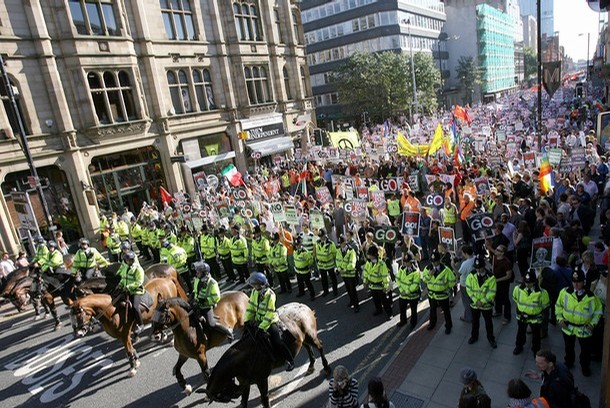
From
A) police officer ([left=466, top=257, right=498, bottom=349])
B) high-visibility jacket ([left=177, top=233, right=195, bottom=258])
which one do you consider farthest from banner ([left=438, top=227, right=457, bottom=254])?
high-visibility jacket ([left=177, top=233, right=195, bottom=258])

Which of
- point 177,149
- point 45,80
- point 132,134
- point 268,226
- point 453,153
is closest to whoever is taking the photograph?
point 268,226

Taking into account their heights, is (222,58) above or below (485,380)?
above

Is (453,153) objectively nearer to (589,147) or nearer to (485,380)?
(589,147)

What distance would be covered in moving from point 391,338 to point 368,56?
45.4 metres

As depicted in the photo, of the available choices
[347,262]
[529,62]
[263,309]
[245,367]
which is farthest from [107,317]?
[529,62]

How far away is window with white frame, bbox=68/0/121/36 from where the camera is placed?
2141 cm

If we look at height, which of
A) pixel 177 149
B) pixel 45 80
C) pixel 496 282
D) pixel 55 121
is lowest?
pixel 496 282

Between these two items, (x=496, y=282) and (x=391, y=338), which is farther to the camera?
(x=391, y=338)

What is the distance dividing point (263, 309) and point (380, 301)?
406 cm

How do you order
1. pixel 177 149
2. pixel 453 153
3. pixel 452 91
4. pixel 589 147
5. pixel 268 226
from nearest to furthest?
pixel 268 226, pixel 589 147, pixel 453 153, pixel 177 149, pixel 452 91

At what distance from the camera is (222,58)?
28750mm

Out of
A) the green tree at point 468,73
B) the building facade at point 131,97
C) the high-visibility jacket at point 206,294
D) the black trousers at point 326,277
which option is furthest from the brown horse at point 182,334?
the green tree at point 468,73

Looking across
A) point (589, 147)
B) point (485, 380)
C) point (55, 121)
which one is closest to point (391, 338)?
point (485, 380)

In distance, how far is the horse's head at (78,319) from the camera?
9.25 m
